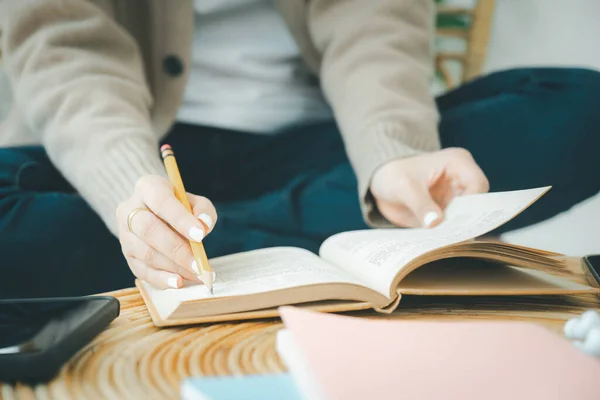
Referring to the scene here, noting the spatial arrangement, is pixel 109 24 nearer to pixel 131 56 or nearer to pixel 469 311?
pixel 131 56

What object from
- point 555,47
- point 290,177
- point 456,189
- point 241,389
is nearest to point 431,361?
point 241,389

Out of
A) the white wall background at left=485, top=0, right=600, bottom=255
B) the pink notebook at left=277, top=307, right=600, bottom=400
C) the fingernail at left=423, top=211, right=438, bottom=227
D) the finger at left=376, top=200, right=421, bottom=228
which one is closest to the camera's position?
the pink notebook at left=277, top=307, right=600, bottom=400

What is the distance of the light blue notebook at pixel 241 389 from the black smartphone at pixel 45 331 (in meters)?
0.08

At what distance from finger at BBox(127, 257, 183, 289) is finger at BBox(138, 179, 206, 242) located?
0.11 feet

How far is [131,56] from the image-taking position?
757mm

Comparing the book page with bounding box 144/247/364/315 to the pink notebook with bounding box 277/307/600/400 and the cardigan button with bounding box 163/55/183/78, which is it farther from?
the cardigan button with bounding box 163/55/183/78

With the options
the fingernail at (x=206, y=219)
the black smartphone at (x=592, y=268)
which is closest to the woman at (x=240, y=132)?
the fingernail at (x=206, y=219)

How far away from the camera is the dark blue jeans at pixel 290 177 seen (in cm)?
58

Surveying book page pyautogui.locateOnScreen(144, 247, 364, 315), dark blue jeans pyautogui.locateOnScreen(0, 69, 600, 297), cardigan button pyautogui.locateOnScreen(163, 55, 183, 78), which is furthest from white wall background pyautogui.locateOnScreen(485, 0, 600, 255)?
cardigan button pyautogui.locateOnScreen(163, 55, 183, 78)

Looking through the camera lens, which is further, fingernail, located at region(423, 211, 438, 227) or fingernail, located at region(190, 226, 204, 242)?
fingernail, located at region(423, 211, 438, 227)

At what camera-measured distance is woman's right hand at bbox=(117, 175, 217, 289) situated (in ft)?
1.27

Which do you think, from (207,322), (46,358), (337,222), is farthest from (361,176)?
(46,358)

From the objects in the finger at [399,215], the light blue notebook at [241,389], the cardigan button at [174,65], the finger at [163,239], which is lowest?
the finger at [399,215]

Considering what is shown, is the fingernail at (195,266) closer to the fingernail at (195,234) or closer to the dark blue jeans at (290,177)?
the fingernail at (195,234)
